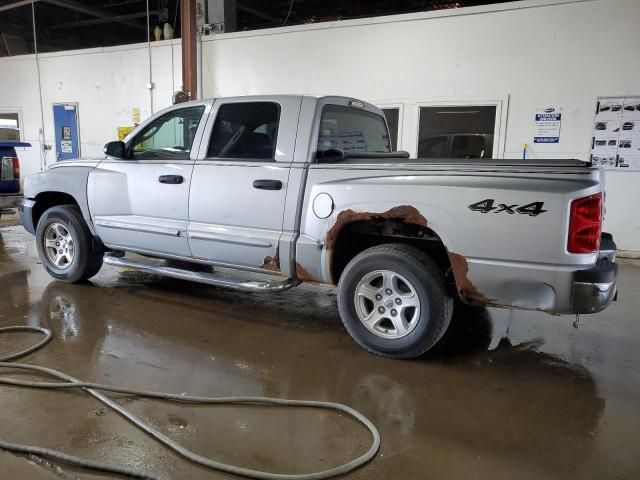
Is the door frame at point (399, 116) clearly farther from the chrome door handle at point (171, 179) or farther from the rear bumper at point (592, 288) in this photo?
the rear bumper at point (592, 288)

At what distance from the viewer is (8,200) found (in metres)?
6.95

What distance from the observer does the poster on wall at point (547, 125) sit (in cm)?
722

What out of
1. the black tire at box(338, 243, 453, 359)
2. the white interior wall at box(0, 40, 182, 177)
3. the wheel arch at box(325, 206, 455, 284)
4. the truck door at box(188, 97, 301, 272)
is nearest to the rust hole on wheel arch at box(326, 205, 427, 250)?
the wheel arch at box(325, 206, 455, 284)

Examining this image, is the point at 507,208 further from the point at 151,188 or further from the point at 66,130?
the point at 66,130

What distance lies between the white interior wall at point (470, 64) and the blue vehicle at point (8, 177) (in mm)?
3989

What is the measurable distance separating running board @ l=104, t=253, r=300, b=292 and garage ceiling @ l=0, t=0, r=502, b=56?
28.8ft

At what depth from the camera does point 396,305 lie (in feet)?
11.1

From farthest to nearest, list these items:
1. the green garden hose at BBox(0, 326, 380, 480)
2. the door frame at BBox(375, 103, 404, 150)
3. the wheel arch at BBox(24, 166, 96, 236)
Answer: the door frame at BBox(375, 103, 404, 150)
the wheel arch at BBox(24, 166, 96, 236)
the green garden hose at BBox(0, 326, 380, 480)

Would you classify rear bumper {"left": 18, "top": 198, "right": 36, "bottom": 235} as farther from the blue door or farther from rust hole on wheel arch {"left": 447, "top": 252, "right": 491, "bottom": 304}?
the blue door

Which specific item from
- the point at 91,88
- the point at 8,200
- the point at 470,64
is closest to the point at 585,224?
the point at 470,64

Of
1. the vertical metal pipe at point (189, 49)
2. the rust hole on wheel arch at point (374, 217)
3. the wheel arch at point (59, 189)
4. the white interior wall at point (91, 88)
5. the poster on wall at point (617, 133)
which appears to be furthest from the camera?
the white interior wall at point (91, 88)

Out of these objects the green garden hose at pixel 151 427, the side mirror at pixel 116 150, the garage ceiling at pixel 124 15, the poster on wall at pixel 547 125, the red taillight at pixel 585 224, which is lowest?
the green garden hose at pixel 151 427

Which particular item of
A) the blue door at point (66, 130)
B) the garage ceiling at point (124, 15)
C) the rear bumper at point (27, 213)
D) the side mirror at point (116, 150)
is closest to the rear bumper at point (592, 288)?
the side mirror at point (116, 150)

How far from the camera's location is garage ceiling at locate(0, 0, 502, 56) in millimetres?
13422
